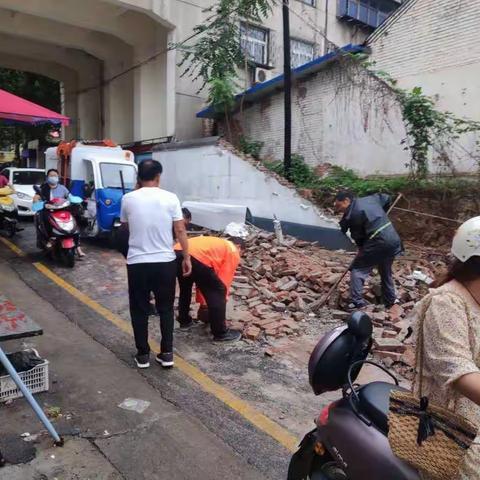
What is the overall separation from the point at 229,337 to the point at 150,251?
1.47 meters

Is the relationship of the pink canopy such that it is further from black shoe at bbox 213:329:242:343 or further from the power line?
the power line

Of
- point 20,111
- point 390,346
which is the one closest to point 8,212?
point 20,111

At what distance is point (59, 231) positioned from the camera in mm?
8023

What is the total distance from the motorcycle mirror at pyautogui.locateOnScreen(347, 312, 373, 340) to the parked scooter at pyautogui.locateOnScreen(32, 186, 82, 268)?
22.1 feet

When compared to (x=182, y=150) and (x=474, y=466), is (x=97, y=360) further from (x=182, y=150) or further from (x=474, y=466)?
(x=182, y=150)

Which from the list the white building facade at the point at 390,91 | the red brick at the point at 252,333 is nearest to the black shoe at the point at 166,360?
the red brick at the point at 252,333

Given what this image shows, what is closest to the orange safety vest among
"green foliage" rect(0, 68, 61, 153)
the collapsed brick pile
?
the collapsed brick pile

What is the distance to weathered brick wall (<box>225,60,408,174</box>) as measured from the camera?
10.3 metres

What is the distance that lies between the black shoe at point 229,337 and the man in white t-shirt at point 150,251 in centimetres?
83

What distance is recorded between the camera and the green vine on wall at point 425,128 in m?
9.25

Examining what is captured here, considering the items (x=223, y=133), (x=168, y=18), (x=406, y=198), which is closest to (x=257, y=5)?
(x=168, y=18)

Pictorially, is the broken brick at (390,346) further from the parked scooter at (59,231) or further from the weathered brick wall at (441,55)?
the weathered brick wall at (441,55)

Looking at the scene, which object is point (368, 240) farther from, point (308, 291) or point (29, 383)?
point (29, 383)

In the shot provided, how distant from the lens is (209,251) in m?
Result: 4.91
